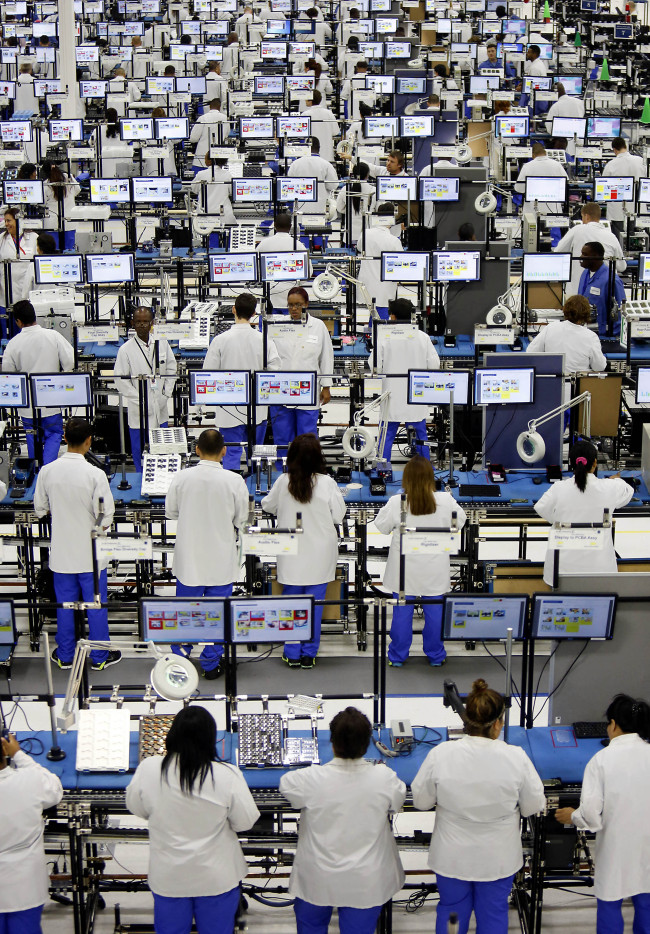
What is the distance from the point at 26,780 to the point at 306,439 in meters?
3.00

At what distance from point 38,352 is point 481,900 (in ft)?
20.4

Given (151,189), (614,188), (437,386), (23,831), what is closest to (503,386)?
(437,386)

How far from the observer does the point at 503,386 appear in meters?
9.03

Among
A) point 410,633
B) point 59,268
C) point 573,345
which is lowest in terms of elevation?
point 410,633

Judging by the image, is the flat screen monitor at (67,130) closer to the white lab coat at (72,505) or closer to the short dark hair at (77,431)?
the white lab coat at (72,505)

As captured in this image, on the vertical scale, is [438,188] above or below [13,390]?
above

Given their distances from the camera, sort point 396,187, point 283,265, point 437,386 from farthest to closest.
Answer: point 396,187 < point 283,265 < point 437,386

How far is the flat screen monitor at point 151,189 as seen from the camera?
14695mm

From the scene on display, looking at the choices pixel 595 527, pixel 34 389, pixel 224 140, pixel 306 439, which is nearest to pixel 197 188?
pixel 224 140

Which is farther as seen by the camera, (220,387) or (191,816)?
(220,387)

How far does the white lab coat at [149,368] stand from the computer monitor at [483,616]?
4.55 meters

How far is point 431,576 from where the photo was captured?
797 cm

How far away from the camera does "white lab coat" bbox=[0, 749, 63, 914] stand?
209 inches

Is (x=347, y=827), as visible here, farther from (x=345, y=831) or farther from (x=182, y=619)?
(x=182, y=619)
